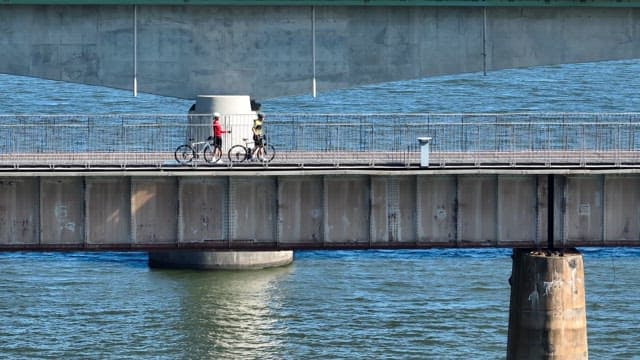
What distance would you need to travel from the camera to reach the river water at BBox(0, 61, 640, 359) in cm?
6206

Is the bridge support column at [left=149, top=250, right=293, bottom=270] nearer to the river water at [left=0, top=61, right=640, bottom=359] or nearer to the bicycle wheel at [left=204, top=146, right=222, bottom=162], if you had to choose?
the river water at [left=0, top=61, right=640, bottom=359]

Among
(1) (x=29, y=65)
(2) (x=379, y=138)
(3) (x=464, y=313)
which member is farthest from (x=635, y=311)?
(2) (x=379, y=138)

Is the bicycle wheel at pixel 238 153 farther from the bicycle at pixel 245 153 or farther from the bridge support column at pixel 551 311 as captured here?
the bridge support column at pixel 551 311

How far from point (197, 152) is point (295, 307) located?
33.2ft

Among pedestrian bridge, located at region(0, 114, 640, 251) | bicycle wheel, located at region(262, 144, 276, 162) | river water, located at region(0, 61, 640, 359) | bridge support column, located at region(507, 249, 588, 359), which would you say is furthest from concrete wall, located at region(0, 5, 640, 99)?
bridge support column, located at region(507, 249, 588, 359)

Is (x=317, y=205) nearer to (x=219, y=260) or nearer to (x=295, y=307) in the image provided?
(x=295, y=307)

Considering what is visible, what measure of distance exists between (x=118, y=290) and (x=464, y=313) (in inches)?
545

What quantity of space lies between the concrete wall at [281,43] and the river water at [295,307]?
798cm

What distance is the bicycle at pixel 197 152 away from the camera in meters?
60.1

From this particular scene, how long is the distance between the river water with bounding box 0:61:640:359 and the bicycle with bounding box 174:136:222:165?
6.18m

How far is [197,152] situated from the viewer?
61562 millimetres

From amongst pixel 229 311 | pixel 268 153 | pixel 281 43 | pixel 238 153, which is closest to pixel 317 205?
pixel 238 153

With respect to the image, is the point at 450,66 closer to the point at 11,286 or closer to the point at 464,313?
the point at 464,313

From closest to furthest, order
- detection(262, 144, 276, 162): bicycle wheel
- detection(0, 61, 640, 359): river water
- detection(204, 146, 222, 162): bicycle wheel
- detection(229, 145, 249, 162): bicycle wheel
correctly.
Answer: detection(204, 146, 222, 162): bicycle wheel → detection(229, 145, 249, 162): bicycle wheel → detection(262, 144, 276, 162): bicycle wheel → detection(0, 61, 640, 359): river water
